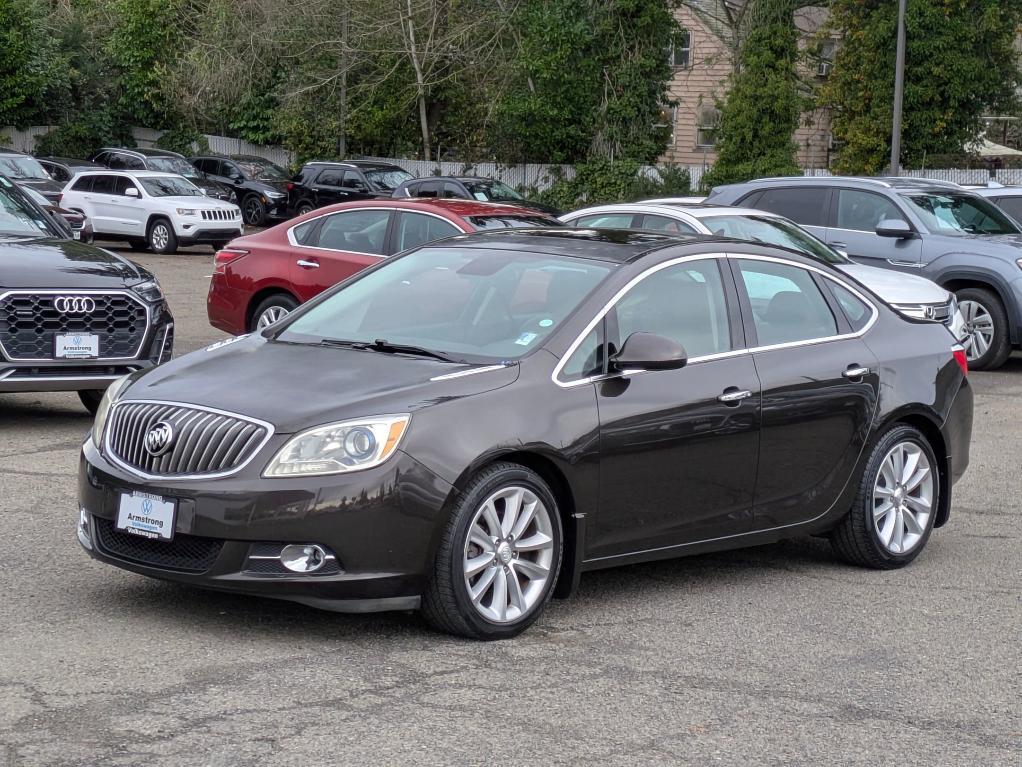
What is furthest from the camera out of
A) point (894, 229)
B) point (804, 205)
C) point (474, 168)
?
point (474, 168)

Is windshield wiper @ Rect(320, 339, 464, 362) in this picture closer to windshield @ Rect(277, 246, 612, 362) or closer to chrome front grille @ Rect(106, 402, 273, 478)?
windshield @ Rect(277, 246, 612, 362)

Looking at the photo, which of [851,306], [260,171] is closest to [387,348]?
[851,306]

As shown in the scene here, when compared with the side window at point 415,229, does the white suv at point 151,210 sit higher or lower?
lower

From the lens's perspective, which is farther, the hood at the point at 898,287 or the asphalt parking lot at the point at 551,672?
the hood at the point at 898,287

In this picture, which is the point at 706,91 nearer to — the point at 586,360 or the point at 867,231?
the point at 867,231

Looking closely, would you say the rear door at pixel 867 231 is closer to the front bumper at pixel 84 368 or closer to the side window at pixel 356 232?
the side window at pixel 356 232

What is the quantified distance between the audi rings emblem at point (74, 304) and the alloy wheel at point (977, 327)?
30.2 ft

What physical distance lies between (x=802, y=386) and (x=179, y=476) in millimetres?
2808

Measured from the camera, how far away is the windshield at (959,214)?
1581cm

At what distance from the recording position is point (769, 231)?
1310cm

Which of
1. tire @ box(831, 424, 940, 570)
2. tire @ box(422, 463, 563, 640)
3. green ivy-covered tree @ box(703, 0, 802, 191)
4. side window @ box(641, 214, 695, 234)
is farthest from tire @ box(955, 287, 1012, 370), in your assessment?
green ivy-covered tree @ box(703, 0, 802, 191)

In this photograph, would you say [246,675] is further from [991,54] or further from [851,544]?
[991,54]

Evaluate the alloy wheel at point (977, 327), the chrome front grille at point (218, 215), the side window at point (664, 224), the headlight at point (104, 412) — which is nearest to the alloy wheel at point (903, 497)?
the headlight at point (104, 412)

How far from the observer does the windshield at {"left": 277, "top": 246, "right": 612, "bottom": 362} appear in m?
6.20
